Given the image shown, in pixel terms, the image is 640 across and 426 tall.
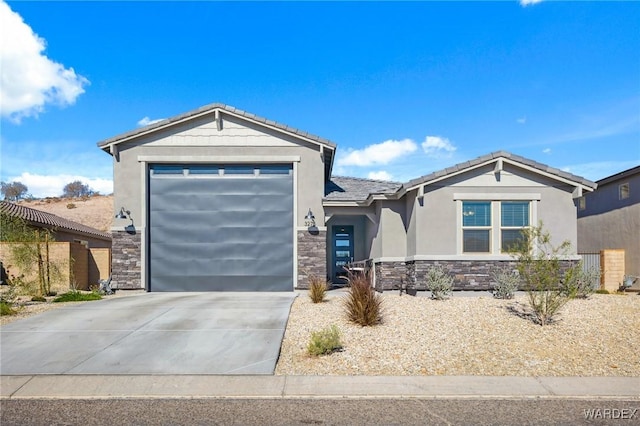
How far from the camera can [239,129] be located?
18.3 metres

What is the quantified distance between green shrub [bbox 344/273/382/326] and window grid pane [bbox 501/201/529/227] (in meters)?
6.65

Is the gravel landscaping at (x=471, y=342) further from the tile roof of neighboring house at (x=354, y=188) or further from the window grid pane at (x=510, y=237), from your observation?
the tile roof of neighboring house at (x=354, y=188)

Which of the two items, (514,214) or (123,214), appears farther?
(123,214)

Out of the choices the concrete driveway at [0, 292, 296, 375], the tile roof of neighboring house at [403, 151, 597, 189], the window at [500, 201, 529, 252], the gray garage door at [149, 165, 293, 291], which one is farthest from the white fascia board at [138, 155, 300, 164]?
the window at [500, 201, 529, 252]

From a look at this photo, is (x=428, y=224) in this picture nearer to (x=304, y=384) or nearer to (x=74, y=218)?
(x=304, y=384)

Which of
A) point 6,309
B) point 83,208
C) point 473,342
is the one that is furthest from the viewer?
point 83,208

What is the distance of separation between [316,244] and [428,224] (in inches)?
170

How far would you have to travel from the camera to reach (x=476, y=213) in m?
15.8

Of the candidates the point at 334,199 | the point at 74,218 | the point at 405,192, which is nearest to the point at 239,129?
the point at 334,199

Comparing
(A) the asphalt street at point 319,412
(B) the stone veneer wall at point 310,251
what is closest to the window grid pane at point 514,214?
(B) the stone veneer wall at point 310,251

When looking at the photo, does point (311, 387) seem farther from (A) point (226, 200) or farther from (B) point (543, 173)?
(A) point (226, 200)

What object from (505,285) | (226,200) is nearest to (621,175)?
(505,285)

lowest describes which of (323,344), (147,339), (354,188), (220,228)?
(147,339)

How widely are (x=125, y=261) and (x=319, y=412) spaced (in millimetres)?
13279
